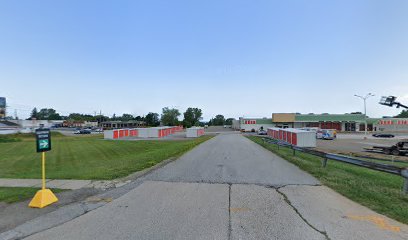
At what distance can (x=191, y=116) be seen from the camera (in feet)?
479

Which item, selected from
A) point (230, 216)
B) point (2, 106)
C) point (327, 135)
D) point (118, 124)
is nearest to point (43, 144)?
point (230, 216)

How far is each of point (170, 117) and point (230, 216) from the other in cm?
12220

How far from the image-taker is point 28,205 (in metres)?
5.68

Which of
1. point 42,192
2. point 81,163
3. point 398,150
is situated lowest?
point 398,150

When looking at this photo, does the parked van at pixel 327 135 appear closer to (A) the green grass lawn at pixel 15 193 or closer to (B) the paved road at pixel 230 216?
(B) the paved road at pixel 230 216

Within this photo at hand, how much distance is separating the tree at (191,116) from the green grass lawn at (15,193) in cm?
12638

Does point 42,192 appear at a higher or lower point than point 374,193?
higher

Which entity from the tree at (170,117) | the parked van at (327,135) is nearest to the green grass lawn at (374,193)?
the parked van at (327,135)

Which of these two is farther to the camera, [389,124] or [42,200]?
[389,124]

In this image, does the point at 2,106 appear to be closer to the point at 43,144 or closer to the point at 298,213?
the point at 43,144

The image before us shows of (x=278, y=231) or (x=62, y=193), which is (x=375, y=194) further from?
(x=62, y=193)

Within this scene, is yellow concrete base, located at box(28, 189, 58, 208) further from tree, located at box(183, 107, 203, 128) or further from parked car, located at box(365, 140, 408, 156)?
tree, located at box(183, 107, 203, 128)

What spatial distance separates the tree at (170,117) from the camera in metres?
125

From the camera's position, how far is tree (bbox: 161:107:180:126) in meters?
125
